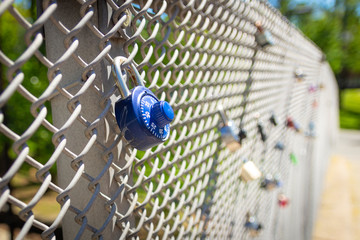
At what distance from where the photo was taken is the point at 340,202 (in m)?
5.69

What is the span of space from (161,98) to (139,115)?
0.32 meters

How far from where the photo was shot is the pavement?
4.57 meters

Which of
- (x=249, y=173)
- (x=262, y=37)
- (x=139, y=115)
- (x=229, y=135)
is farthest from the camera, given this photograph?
(x=262, y=37)

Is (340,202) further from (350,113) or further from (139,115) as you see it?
(350,113)

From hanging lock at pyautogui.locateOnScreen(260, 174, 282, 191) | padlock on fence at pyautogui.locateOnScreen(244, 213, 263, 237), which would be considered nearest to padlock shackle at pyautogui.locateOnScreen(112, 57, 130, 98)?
padlock on fence at pyautogui.locateOnScreen(244, 213, 263, 237)

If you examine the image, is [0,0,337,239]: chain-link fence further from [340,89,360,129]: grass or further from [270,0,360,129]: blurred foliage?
[340,89,360,129]: grass

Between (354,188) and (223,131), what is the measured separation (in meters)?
6.41

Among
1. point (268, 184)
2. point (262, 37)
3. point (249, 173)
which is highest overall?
point (262, 37)

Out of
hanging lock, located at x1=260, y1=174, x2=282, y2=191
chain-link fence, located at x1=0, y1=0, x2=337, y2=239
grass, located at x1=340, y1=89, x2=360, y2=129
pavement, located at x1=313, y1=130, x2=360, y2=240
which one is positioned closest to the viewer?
chain-link fence, located at x1=0, y1=0, x2=337, y2=239

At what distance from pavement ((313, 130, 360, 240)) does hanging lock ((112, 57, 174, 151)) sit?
15.2ft

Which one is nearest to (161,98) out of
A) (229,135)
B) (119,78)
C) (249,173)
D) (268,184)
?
(119,78)

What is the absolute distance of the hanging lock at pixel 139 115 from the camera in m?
0.68

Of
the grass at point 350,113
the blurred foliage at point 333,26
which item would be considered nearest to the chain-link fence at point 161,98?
the blurred foliage at point 333,26

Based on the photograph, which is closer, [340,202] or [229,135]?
[229,135]
